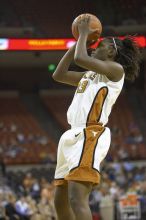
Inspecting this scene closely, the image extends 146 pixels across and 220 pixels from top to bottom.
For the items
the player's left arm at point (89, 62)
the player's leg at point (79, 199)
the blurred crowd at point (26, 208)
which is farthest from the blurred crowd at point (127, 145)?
the player's leg at point (79, 199)

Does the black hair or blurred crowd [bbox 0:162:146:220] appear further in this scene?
blurred crowd [bbox 0:162:146:220]

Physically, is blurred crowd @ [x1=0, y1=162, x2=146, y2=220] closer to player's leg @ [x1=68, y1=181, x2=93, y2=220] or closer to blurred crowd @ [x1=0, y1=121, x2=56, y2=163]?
blurred crowd @ [x1=0, y1=121, x2=56, y2=163]

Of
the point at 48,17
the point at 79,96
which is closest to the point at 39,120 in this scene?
the point at 48,17

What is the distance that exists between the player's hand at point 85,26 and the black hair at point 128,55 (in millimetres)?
270

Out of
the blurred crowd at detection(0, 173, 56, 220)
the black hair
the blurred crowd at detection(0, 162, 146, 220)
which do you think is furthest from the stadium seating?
the black hair

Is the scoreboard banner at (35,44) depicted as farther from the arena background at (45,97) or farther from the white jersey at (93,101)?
the white jersey at (93,101)

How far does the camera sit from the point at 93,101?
14.5ft

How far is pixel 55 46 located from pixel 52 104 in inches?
176

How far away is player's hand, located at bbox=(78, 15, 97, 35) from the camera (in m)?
4.41

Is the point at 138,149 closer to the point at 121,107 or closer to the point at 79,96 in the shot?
the point at 121,107

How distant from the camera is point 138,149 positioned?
1966cm

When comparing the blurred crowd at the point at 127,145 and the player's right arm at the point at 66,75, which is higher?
the player's right arm at the point at 66,75

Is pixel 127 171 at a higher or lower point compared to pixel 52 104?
lower

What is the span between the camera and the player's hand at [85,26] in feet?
14.5
